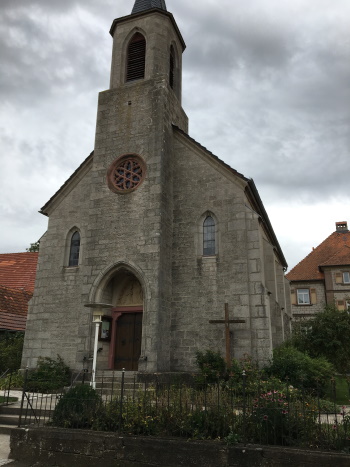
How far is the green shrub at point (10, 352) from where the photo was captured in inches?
675

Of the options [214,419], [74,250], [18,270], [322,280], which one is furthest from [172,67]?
[322,280]

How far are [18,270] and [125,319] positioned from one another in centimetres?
1293

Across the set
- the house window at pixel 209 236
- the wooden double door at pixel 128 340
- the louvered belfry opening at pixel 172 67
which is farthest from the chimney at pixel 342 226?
the wooden double door at pixel 128 340

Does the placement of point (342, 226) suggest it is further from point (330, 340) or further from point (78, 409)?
point (78, 409)

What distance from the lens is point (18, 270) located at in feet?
85.0

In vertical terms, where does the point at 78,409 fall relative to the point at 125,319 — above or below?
below

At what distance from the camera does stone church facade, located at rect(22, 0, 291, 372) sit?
1459 cm

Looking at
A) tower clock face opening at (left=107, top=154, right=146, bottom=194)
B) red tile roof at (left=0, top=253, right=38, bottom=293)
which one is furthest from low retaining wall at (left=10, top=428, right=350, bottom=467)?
red tile roof at (left=0, top=253, right=38, bottom=293)

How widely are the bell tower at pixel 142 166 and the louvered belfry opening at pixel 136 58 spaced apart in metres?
0.04

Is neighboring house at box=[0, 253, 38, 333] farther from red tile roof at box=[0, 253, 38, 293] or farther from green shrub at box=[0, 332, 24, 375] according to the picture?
green shrub at box=[0, 332, 24, 375]

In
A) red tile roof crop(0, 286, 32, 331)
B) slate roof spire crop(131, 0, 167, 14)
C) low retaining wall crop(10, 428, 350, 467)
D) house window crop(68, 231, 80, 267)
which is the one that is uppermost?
slate roof spire crop(131, 0, 167, 14)

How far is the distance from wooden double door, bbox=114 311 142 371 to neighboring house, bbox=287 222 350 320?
81.1 ft

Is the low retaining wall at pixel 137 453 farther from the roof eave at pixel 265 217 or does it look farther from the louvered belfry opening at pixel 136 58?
the louvered belfry opening at pixel 136 58

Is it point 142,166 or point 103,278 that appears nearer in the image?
point 103,278
